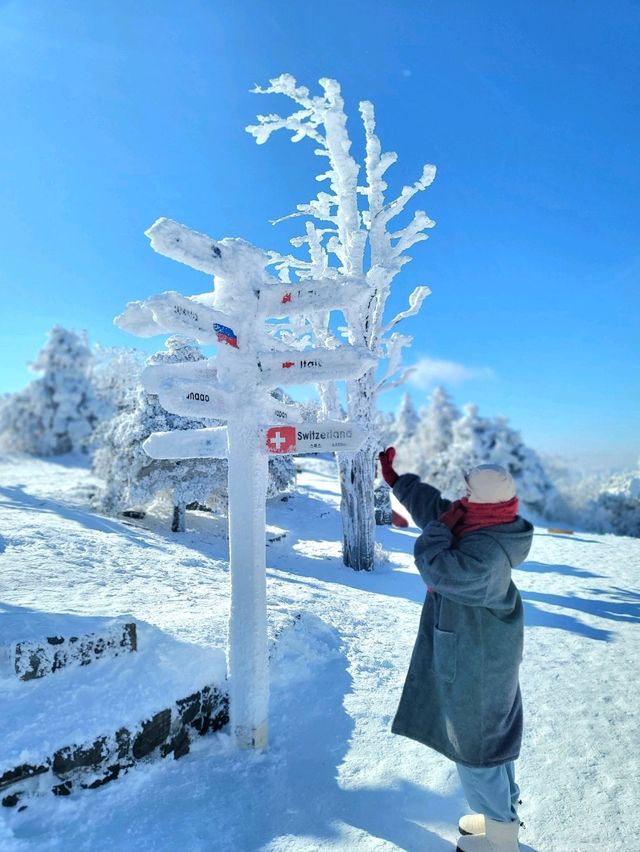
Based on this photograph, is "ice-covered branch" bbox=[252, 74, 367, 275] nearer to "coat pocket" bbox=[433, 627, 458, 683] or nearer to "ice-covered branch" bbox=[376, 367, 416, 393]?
"ice-covered branch" bbox=[376, 367, 416, 393]

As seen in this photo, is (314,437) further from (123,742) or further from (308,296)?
(123,742)

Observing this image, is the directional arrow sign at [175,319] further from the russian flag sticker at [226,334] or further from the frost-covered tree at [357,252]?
the frost-covered tree at [357,252]

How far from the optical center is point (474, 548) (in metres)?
2.21

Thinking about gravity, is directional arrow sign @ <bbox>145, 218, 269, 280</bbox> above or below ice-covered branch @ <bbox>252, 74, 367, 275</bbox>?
below

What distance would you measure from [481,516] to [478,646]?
618 millimetres

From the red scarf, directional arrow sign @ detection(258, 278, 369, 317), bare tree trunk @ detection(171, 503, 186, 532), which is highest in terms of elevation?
directional arrow sign @ detection(258, 278, 369, 317)

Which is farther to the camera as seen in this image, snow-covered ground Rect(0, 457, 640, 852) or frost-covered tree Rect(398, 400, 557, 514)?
frost-covered tree Rect(398, 400, 557, 514)

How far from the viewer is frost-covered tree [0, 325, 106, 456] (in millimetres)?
32531

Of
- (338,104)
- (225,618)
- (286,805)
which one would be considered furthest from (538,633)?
(338,104)

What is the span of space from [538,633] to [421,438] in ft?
110

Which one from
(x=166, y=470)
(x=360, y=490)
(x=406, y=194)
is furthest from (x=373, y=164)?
(x=166, y=470)

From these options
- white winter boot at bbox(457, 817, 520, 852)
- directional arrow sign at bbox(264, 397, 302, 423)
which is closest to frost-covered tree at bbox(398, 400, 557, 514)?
directional arrow sign at bbox(264, 397, 302, 423)

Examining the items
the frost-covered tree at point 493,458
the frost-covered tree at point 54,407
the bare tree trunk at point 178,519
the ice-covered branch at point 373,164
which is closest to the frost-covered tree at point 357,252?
the ice-covered branch at point 373,164

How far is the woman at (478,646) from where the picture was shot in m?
2.22
